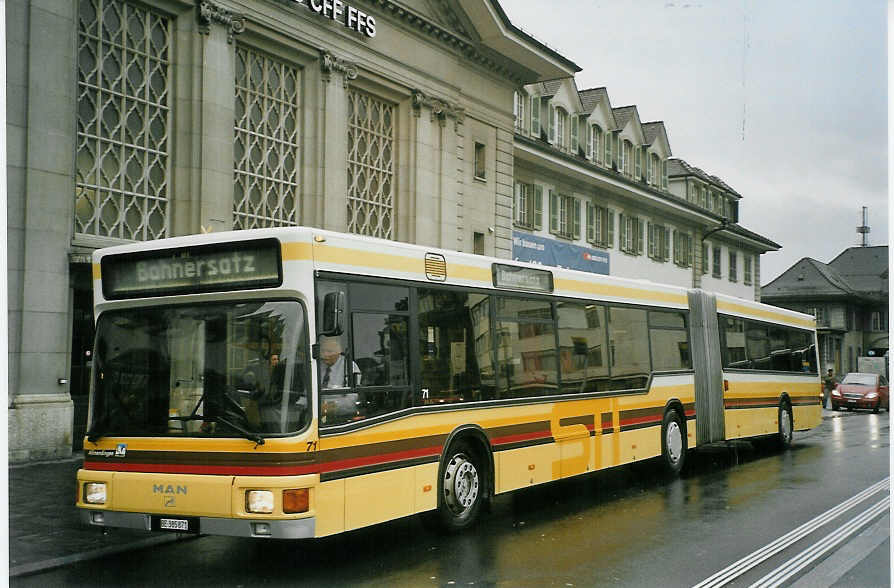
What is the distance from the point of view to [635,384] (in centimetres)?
1363

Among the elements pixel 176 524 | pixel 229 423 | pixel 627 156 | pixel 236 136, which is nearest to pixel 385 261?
pixel 229 423

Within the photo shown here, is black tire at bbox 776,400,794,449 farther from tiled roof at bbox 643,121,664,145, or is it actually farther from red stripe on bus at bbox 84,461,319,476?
tiled roof at bbox 643,121,664,145

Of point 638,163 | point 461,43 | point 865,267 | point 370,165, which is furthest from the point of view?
point 638,163

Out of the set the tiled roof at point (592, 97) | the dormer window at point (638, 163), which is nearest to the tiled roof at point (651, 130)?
the dormer window at point (638, 163)

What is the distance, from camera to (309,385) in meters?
7.62

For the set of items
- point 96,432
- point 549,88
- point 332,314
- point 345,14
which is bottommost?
point 96,432

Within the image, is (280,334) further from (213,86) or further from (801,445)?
(801,445)

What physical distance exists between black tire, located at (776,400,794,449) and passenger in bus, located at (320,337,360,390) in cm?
1366

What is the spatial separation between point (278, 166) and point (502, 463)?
12181 millimetres

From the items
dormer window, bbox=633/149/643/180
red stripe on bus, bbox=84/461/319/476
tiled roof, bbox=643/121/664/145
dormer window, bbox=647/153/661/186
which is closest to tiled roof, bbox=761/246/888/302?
red stripe on bus, bbox=84/461/319/476

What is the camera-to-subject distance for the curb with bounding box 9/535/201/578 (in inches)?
314

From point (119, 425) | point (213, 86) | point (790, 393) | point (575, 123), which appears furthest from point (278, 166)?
point (575, 123)

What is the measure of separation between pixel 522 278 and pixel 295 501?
15.0 feet

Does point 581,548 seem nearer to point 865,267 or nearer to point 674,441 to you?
point 674,441
